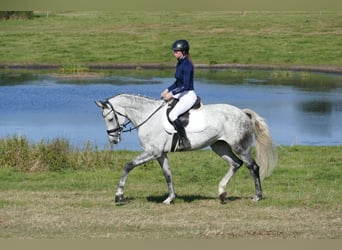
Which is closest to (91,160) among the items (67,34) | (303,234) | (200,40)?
(303,234)

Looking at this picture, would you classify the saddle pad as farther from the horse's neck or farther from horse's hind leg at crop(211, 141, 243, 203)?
horse's hind leg at crop(211, 141, 243, 203)

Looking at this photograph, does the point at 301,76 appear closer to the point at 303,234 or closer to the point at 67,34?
the point at 67,34

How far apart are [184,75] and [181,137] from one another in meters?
1.11

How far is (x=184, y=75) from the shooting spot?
12.9 metres

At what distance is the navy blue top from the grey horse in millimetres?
609

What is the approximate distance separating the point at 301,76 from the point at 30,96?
1539cm

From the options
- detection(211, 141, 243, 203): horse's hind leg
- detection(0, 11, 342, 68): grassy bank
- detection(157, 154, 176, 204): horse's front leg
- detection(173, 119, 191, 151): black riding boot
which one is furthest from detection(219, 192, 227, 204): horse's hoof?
detection(0, 11, 342, 68): grassy bank

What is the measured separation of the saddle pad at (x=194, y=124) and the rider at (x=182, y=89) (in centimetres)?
11

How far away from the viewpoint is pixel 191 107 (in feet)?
43.7

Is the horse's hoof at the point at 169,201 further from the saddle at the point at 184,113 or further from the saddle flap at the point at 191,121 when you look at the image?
the saddle at the point at 184,113

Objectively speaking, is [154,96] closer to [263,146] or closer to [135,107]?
[263,146]

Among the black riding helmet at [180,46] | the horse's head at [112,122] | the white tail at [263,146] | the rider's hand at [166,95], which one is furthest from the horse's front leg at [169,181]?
the black riding helmet at [180,46]

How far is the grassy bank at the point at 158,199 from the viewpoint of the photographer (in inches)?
437

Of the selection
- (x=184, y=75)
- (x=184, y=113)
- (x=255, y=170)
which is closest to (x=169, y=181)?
(x=184, y=113)
